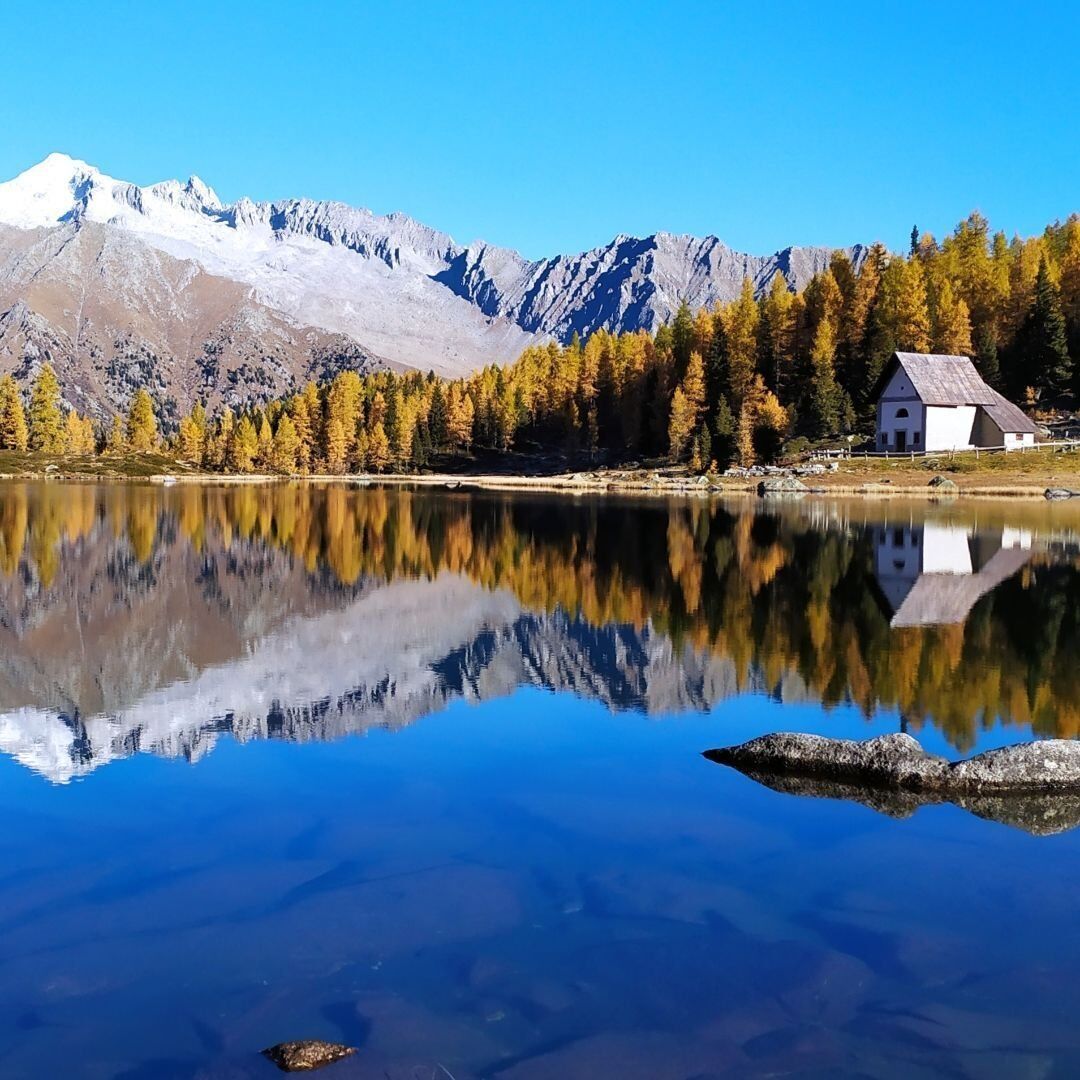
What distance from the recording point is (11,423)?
165 meters

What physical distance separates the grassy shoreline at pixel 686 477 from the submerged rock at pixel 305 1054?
82.4 m

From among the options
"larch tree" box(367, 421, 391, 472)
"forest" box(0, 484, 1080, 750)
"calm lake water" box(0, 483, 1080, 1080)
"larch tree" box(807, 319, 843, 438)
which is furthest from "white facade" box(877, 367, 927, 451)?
"larch tree" box(367, 421, 391, 472)

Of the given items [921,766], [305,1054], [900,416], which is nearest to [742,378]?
[900,416]

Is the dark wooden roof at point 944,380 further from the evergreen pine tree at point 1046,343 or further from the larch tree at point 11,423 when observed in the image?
the larch tree at point 11,423

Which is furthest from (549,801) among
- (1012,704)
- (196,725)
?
(1012,704)

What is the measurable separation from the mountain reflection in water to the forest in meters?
0.12

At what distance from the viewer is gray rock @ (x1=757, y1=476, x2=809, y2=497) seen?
92444 mm

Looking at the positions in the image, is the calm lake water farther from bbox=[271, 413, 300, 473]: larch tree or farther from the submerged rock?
bbox=[271, 413, 300, 473]: larch tree

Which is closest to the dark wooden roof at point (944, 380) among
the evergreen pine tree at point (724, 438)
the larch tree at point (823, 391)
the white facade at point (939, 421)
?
the white facade at point (939, 421)

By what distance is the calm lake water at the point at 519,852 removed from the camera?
8578 mm

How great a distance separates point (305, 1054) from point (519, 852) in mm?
4465

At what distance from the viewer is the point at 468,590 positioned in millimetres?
35844

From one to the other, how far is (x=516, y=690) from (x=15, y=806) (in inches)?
384

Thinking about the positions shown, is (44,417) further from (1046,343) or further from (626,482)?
(1046,343)
